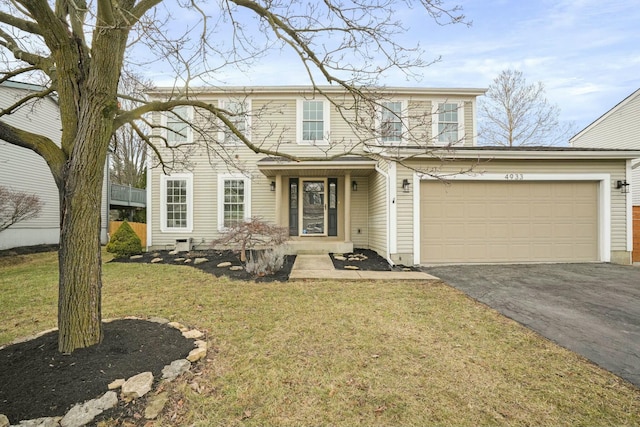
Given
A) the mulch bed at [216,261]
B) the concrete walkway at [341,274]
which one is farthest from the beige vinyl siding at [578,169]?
the mulch bed at [216,261]

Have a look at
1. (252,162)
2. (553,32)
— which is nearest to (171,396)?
(252,162)

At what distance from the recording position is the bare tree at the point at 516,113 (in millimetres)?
18766

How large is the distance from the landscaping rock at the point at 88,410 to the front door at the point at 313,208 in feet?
27.3

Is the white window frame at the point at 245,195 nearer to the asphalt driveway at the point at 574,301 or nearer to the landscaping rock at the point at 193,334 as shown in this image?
the asphalt driveway at the point at 574,301

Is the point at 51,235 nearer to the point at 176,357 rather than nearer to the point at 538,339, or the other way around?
the point at 176,357

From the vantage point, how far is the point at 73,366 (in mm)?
2617

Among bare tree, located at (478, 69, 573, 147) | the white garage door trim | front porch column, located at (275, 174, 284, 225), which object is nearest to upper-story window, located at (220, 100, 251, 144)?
front porch column, located at (275, 174, 284, 225)

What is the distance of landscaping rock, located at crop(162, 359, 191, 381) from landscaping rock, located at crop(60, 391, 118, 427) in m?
0.40

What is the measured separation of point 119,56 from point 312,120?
7903 millimetres

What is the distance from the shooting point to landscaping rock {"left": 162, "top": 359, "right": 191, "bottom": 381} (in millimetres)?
2654

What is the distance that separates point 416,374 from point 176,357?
7.45 feet

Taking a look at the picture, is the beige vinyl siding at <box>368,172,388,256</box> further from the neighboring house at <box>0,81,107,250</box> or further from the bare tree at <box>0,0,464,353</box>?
the neighboring house at <box>0,81,107,250</box>

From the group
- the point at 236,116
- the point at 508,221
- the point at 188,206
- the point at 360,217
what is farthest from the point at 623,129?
the point at 188,206

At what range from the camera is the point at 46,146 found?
9.42 feet
